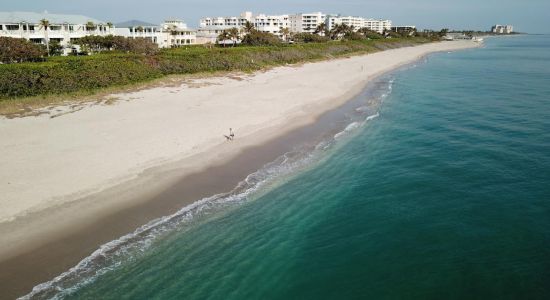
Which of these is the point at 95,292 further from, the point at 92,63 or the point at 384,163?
the point at 92,63

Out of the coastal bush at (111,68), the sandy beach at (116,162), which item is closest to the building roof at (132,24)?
the coastal bush at (111,68)

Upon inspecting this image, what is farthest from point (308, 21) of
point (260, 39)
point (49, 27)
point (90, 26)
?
point (49, 27)

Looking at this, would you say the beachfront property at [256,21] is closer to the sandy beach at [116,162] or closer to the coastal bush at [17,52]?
the coastal bush at [17,52]

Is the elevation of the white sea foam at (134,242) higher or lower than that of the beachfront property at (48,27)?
lower

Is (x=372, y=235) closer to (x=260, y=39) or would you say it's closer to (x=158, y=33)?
(x=260, y=39)

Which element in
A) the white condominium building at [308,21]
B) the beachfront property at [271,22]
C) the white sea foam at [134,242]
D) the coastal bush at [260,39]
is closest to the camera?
the white sea foam at [134,242]

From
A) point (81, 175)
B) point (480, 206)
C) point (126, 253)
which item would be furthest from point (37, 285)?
point (480, 206)

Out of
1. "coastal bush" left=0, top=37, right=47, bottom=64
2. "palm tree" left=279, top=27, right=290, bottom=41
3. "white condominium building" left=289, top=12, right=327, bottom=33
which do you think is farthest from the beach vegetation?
"white condominium building" left=289, top=12, right=327, bottom=33
